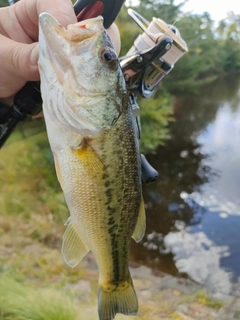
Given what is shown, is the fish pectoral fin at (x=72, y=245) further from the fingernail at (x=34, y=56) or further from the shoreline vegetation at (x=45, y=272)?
the shoreline vegetation at (x=45, y=272)

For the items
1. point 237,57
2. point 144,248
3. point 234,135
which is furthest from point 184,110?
point 237,57

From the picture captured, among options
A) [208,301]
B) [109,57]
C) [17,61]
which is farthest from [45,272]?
[109,57]

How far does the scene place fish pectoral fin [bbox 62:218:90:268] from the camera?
5.11 feet

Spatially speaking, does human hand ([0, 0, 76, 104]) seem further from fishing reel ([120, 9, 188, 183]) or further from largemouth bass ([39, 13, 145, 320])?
fishing reel ([120, 9, 188, 183])

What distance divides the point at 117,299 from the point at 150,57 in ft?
5.41

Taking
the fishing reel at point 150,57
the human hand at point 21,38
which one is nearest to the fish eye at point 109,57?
the human hand at point 21,38

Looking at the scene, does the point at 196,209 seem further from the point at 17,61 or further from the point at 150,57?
the point at 17,61

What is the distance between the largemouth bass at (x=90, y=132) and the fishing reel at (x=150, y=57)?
86cm

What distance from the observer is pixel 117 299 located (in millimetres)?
1676

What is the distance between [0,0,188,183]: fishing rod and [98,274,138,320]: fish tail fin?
25.0 inches

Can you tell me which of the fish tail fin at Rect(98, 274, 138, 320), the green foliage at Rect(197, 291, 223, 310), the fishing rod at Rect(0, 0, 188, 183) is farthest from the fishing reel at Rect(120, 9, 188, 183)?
the green foliage at Rect(197, 291, 223, 310)

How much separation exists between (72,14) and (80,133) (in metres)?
0.63

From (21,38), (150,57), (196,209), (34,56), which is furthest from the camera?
(196,209)

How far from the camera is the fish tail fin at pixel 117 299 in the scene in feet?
5.44
